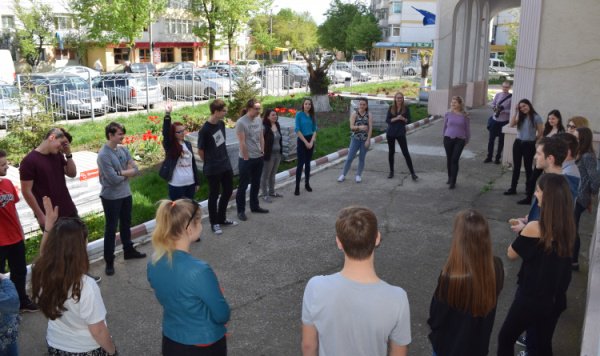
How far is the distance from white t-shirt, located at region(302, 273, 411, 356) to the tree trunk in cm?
1679

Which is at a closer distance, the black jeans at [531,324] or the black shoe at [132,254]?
the black jeans at [531,324]

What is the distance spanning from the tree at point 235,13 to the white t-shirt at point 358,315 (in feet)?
148

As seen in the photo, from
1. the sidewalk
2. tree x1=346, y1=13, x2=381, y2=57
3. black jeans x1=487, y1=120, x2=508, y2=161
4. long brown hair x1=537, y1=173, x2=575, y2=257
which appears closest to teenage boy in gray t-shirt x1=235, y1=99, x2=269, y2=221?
the sidewalk

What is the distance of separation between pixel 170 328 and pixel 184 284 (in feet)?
1.20

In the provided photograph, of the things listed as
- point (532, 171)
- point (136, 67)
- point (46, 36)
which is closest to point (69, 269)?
point (532, 171)

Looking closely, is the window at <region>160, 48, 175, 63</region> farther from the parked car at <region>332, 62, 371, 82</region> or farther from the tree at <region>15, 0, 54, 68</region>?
the parked car at <region>332, 62, 371, 82</region>

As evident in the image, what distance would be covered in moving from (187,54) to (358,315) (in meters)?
60.1

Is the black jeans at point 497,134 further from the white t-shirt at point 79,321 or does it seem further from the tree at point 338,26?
the tree at point 338,26

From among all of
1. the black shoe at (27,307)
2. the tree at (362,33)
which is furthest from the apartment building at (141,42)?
the black shoe at (27,307)

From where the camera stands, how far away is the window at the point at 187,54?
58.9 metres

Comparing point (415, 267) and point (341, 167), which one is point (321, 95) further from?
point (415, 267)

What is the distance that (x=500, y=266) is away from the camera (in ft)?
10.5

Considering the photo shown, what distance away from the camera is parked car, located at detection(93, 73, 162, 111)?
1825 centimetres

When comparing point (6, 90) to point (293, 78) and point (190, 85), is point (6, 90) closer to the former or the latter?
point (190, 85)
